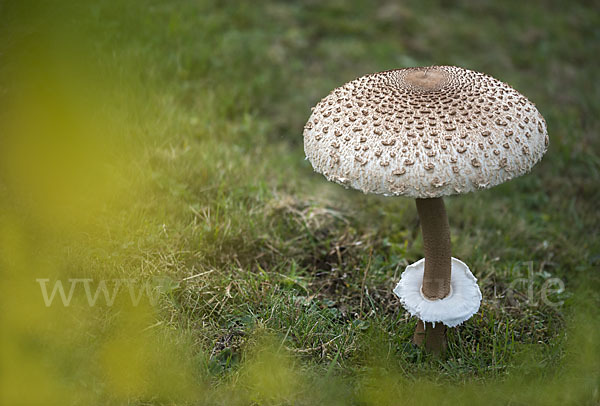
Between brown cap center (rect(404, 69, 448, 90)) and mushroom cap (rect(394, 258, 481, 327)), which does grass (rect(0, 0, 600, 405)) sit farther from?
brown cap center (rect(404, 69, 448, 90))

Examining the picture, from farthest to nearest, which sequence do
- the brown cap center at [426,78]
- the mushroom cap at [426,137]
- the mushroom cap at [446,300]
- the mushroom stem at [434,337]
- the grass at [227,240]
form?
the mushroom stem at [434,337], the mushroom cap at [446,300], the grass at [227,240], the brown cap center at [426,78], the mushroom cap at [426,137]

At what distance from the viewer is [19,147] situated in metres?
3.65

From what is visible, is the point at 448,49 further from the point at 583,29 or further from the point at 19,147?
the point at 19,147

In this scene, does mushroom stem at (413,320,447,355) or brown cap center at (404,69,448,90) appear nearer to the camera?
brown cap center at (404,69,448,90)

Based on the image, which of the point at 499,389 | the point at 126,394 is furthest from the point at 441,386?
the point at 126,394

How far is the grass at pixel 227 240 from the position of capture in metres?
2.79

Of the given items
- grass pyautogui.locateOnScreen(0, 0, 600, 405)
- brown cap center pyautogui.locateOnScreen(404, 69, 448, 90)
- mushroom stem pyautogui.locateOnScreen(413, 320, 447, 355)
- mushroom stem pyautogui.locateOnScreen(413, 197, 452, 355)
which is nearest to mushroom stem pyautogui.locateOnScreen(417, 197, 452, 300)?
mushroom stem pyautogui.locateOnScreen(413, 197, 452, 355)

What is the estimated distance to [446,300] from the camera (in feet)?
9.74

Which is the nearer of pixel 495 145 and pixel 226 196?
pixel 495 145

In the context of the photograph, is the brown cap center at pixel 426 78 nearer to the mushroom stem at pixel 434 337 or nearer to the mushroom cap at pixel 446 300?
the mushroom cap at pixel 446 300

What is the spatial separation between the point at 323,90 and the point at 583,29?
429cm

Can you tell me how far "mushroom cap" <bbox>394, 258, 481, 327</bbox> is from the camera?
292 cm

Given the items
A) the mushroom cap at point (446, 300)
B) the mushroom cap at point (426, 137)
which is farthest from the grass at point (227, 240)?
the mushroom cap at point (426, 137)

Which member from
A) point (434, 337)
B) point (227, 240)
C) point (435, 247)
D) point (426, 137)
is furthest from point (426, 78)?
point (227, 240)
